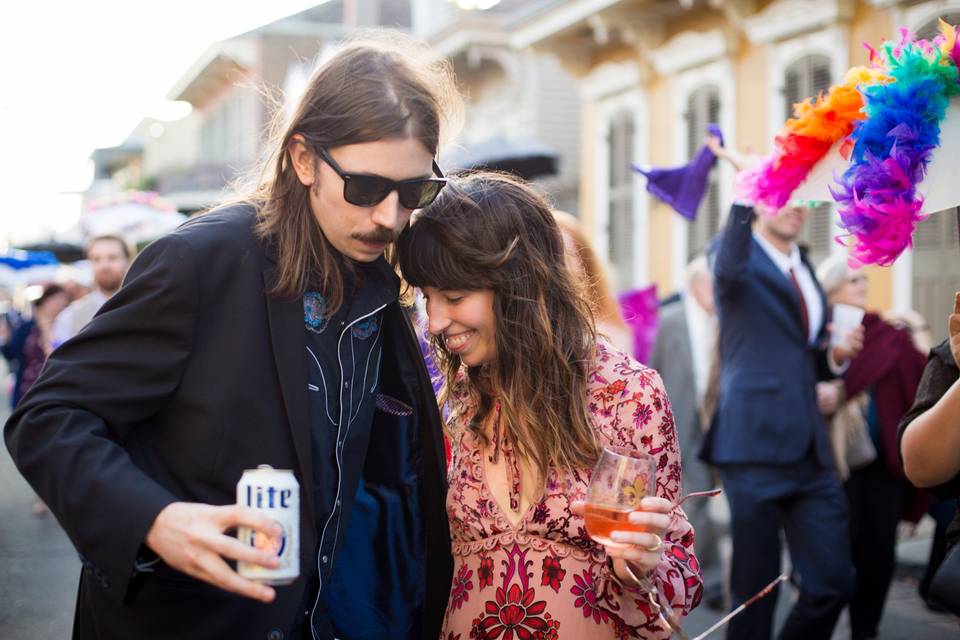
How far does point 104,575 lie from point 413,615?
0.87 m

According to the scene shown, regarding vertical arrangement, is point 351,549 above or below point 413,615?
above

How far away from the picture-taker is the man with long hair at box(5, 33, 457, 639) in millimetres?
2119

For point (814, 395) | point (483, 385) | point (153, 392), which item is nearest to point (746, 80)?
point (814, 395)

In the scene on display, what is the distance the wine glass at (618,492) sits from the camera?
231cm

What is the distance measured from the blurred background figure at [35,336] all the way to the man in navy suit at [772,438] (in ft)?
24.7

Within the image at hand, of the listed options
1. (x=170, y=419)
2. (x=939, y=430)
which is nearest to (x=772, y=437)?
(x=939, y=430)

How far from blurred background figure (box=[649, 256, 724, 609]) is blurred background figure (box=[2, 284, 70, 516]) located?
6284 millimetres

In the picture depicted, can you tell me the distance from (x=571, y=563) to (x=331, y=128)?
1201mm

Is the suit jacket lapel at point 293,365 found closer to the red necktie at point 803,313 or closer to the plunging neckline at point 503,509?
the plunging neckline at point 503,509

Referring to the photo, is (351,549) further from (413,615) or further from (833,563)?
(833,563)

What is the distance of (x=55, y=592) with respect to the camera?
19.7 ft

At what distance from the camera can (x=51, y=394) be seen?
2189 millimetres

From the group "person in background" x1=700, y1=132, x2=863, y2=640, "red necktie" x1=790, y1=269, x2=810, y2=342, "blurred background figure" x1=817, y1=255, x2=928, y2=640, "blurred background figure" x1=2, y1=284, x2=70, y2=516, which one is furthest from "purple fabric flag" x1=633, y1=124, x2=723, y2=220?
"blurred background figure" x1=2, y1=284, x2=70, y2=516

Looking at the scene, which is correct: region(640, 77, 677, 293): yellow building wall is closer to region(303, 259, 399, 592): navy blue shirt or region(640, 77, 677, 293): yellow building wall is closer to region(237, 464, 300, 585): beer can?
region(303, 259, 399, 592): navy blue shirt
